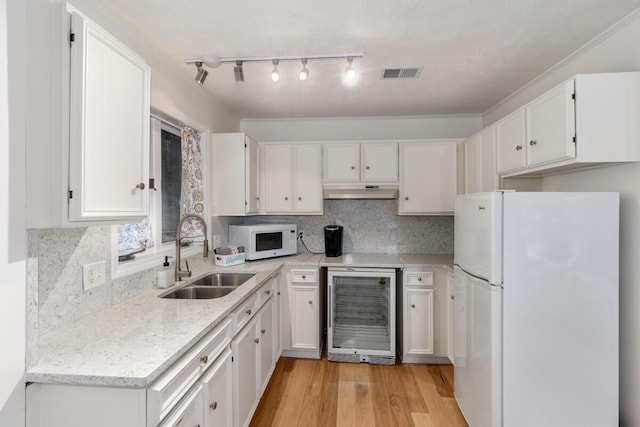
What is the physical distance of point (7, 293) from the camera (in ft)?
3.45

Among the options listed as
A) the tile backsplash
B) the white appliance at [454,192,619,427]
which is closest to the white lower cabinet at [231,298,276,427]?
the tile backsplash

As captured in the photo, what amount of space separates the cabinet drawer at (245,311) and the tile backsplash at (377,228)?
4.53ft

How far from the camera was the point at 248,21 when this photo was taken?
1.73 meters

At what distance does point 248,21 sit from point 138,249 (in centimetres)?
152

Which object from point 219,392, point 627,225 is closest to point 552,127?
point 627,225

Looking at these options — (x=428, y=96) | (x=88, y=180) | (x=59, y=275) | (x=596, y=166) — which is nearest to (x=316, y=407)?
(x=59, y=275)

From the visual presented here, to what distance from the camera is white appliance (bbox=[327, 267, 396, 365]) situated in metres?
2.93

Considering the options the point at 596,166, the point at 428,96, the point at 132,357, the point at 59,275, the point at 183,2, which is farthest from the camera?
the point at 428,96

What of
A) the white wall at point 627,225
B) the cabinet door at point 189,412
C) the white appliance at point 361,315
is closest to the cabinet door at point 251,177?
the white appliance at point 361,315

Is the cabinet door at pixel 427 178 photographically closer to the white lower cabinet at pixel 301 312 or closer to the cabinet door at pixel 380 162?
the cabinet door at pixel 380 162

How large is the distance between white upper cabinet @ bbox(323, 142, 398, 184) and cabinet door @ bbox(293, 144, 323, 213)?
0.09 m

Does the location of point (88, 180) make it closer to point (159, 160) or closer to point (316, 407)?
point (159, 160)

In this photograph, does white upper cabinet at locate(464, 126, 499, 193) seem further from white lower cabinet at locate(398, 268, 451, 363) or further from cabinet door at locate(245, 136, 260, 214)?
cabinet door at locate(245, 136, 260, 214)

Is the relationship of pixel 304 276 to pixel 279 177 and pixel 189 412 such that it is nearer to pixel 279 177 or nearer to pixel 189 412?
pixel 279 177
